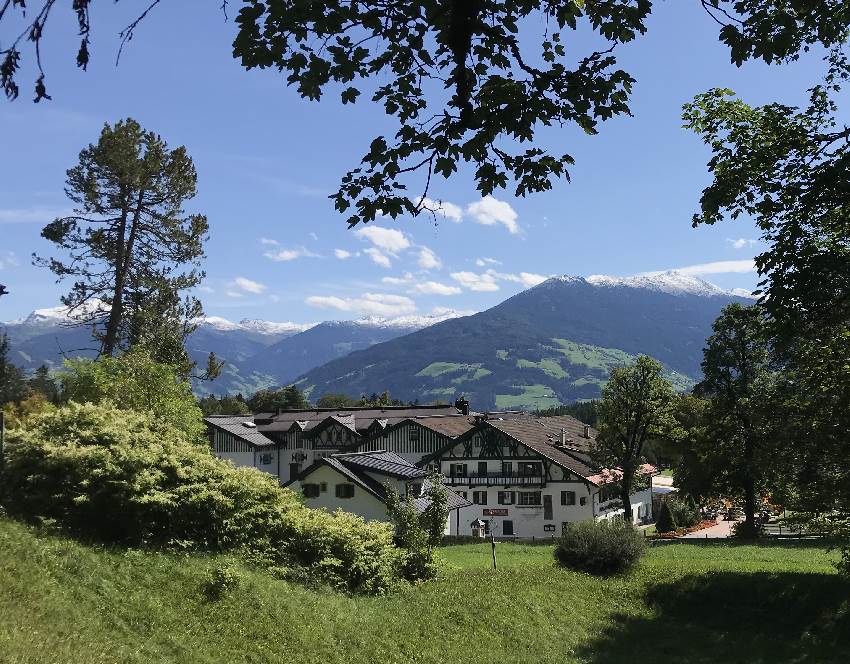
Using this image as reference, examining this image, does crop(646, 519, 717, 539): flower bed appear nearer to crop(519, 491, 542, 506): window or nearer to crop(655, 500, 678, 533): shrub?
crop(655, 500, 678, 533): shrub

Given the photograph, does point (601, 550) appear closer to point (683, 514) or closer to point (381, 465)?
point (381, 465)

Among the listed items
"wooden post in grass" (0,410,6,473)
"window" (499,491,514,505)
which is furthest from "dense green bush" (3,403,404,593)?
"window" (499,491,514,505)

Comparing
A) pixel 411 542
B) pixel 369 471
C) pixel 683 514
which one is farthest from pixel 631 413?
pixel 411 542

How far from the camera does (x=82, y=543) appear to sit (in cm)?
1689

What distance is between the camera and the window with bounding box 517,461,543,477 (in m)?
57.8

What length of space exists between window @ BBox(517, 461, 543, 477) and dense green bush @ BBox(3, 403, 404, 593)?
3480cm

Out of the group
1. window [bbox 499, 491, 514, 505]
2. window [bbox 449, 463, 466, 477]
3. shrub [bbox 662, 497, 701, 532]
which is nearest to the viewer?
window [bbox 499, 491, 514, 505]

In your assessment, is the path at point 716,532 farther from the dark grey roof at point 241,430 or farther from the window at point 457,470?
the dark grey roof at point 241,430

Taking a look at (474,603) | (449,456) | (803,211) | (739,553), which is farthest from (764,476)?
(449,456)

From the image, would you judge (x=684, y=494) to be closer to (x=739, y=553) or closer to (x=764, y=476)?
(x=739, y=553)

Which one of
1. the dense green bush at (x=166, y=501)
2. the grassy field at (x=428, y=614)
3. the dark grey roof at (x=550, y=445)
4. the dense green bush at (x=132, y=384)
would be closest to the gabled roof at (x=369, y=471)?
the dark grey roof at (x=550, y=445)

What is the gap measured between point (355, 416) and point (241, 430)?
1413 cm

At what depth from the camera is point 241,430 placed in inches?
3140

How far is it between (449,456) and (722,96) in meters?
49.8
